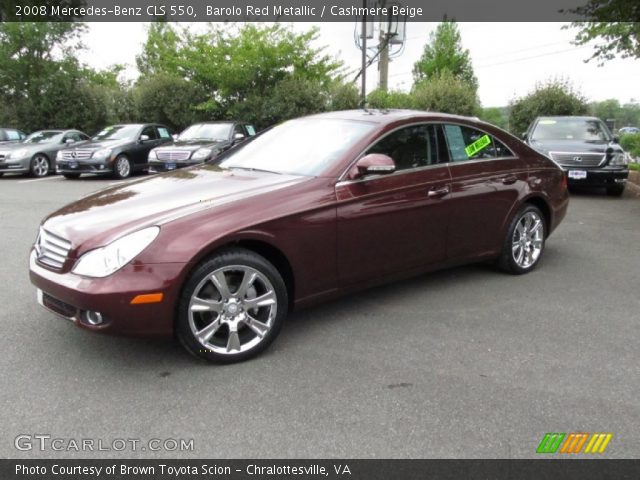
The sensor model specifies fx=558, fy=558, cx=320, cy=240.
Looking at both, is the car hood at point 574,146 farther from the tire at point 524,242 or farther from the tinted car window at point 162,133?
the tinted car window at point 162,133

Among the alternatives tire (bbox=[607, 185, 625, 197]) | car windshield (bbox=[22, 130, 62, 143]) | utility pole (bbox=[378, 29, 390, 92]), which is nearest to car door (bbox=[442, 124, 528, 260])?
tire (bbox=[607, 185, 625, 197])

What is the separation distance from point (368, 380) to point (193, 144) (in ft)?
35.6

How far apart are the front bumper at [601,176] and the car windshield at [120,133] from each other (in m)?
10.8

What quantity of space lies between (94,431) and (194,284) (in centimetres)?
92

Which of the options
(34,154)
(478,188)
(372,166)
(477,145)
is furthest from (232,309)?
(34,154)

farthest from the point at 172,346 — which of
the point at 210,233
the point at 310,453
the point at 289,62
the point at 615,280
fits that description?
the point at 289,62

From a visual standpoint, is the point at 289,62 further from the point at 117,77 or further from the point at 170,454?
the point at 117,77

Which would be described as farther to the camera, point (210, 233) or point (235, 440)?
point (210, 233)

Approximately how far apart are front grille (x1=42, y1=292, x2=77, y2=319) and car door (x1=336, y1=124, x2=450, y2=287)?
66.8 inches

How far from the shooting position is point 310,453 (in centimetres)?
251

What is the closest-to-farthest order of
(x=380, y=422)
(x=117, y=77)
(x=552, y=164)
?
(x=380, y=422) → (x=552, y=164) → (x=117, y=77)

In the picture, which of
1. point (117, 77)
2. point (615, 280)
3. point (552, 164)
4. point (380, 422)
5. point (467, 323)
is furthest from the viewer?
point (117, 77)

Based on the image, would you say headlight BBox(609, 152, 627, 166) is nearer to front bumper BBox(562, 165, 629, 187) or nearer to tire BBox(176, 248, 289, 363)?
front bumper BBox(562, 165, 629, 187)

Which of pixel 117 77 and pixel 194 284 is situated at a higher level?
pixel 117 77
